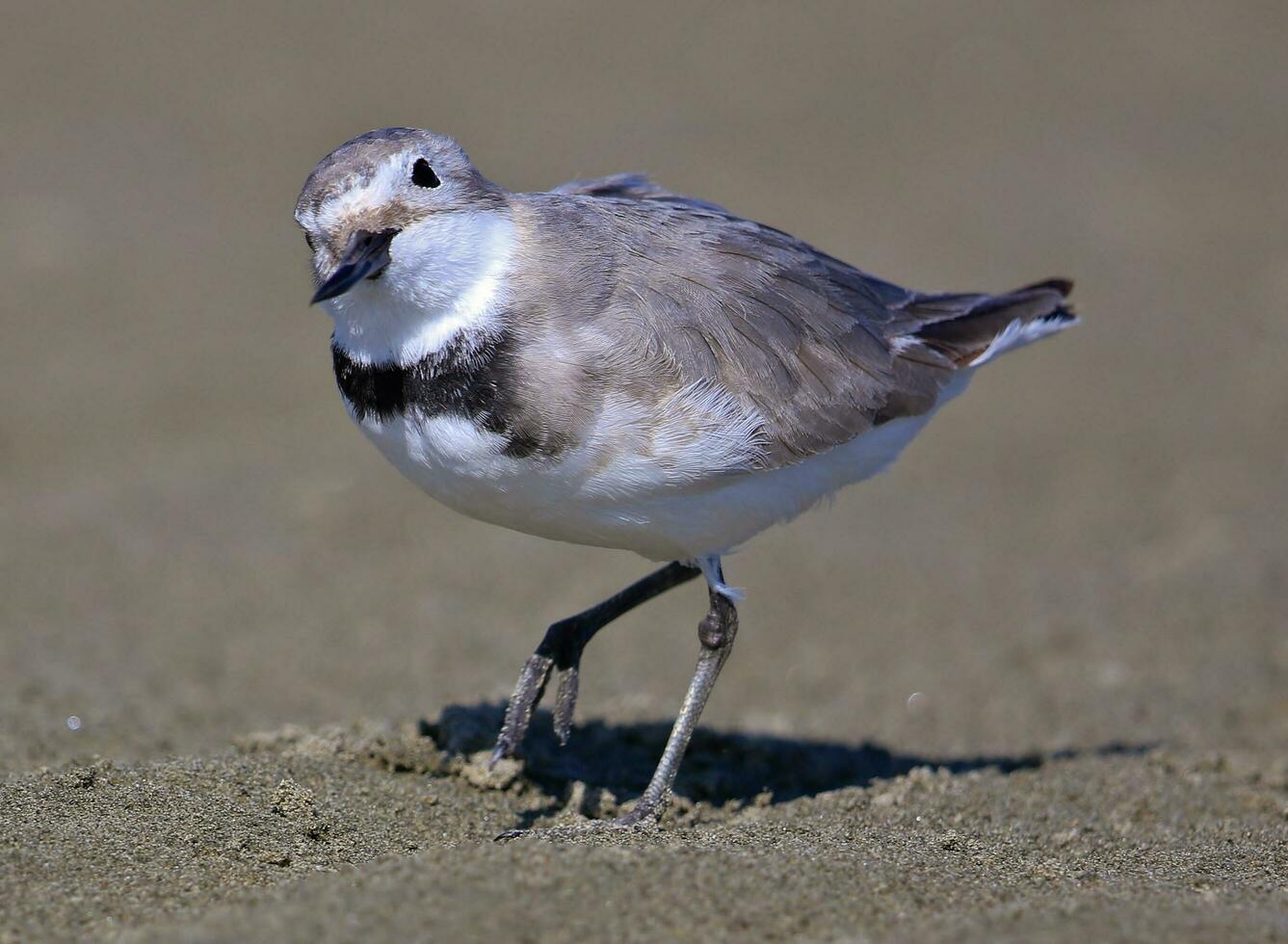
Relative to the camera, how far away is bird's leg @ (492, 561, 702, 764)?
580cm

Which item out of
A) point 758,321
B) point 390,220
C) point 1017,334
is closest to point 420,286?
point 390,220

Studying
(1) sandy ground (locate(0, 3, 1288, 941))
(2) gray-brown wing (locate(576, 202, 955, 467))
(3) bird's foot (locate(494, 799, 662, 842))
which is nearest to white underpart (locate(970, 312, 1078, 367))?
(2) gray-brown wing (locate(576, 202, 955, 467))

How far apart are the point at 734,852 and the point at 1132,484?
6.57 m

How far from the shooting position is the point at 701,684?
18.7 ft

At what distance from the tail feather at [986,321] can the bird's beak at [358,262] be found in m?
2.49

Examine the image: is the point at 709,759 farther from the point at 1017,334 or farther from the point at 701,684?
the point at 1017,334

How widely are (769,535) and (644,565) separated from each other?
1.05 m

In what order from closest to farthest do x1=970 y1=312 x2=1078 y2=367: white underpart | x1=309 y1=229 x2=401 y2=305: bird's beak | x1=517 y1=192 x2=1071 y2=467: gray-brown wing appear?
x1=309 y1=229 x2=401 y2=305: bird's beak < x1=517 y1=192 x2=1071 y2=467: gray-brown wing < x1=970 y1=312 x2=1078 y2=367: white underpart

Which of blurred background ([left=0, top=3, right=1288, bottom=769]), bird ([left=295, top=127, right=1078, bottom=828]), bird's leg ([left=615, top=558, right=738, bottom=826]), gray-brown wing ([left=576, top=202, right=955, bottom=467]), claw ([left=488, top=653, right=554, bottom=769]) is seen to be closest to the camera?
bird ([left=295, top=127, right=1078, bottom=828])

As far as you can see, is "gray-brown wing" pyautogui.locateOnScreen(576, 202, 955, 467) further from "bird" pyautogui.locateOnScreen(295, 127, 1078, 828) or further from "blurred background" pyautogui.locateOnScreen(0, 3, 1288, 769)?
"blurred background" pyautogui.locateOnScreen(0, 3, 1288, 769)

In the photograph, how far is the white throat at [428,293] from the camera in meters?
4.69

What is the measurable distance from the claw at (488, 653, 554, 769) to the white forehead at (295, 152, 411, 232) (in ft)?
6.61

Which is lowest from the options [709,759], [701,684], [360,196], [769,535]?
[709,759]

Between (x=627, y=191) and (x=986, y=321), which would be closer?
(x=627, y=191)
